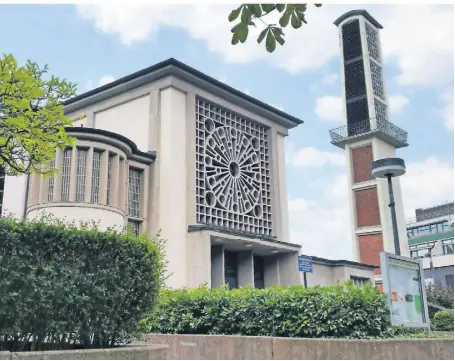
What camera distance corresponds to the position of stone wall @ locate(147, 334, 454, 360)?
27.1ft

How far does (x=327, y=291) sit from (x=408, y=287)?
1.76 metres

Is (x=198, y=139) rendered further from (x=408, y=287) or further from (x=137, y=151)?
Answer: (x=408, y=287)

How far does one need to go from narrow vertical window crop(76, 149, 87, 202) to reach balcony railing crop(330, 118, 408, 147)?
910 inches

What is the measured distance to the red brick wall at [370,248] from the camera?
123ft

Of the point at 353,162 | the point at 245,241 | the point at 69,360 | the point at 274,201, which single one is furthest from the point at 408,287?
the point at 353,162

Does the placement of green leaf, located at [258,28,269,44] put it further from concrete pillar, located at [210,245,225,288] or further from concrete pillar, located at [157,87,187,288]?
concrete pillar, located at [210,245,225,288]

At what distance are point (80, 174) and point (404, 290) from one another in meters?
17.1

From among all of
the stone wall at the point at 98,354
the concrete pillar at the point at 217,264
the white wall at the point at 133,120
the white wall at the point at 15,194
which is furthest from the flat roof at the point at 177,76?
the stone wall at the point at 98,354

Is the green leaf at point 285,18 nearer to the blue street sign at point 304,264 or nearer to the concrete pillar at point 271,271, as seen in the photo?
the blue street sign at point 304,264

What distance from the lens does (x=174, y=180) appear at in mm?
25766

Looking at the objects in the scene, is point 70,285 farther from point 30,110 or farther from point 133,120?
point 133,120

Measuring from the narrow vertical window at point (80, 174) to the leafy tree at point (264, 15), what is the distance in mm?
19621

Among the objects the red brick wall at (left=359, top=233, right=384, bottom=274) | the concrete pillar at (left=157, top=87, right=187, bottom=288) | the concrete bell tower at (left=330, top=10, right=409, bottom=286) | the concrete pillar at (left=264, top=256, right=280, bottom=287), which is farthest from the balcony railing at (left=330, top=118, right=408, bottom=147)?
the concrete pillar at (left=157, top=87, right=187, bottom=288)

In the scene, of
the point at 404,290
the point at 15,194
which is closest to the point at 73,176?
the point at 15,194
